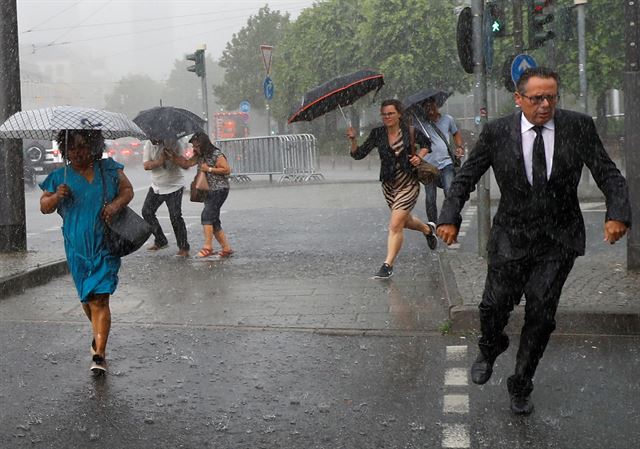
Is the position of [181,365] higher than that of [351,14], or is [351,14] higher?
[351,14]

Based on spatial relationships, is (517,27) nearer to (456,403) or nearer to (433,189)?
(433,189)

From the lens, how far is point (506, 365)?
20.2 feet

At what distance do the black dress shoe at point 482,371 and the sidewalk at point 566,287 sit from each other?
1.74 m

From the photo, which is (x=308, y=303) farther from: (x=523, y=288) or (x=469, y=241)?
(x=469, y=241)

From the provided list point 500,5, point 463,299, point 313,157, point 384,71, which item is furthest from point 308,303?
point 384,71

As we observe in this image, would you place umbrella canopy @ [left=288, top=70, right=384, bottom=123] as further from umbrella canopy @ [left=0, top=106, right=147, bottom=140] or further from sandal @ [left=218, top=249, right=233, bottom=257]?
umbrella canopy @ [left=0, top=106, right=147, bottom=140]

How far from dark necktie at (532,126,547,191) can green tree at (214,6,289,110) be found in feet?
222

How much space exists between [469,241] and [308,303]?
466 centimetres

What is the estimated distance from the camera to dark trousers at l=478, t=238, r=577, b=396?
511 cm

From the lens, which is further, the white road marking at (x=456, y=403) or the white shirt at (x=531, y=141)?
the white road marking at (x=456, y=403)

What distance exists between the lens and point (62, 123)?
6.19m

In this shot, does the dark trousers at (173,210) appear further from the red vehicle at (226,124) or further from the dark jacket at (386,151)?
the red vehicle at (226,124)

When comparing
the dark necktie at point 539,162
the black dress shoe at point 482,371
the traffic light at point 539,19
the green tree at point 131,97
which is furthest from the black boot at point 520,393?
the green tree at point 131,97

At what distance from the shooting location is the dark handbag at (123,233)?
632 centimetres
